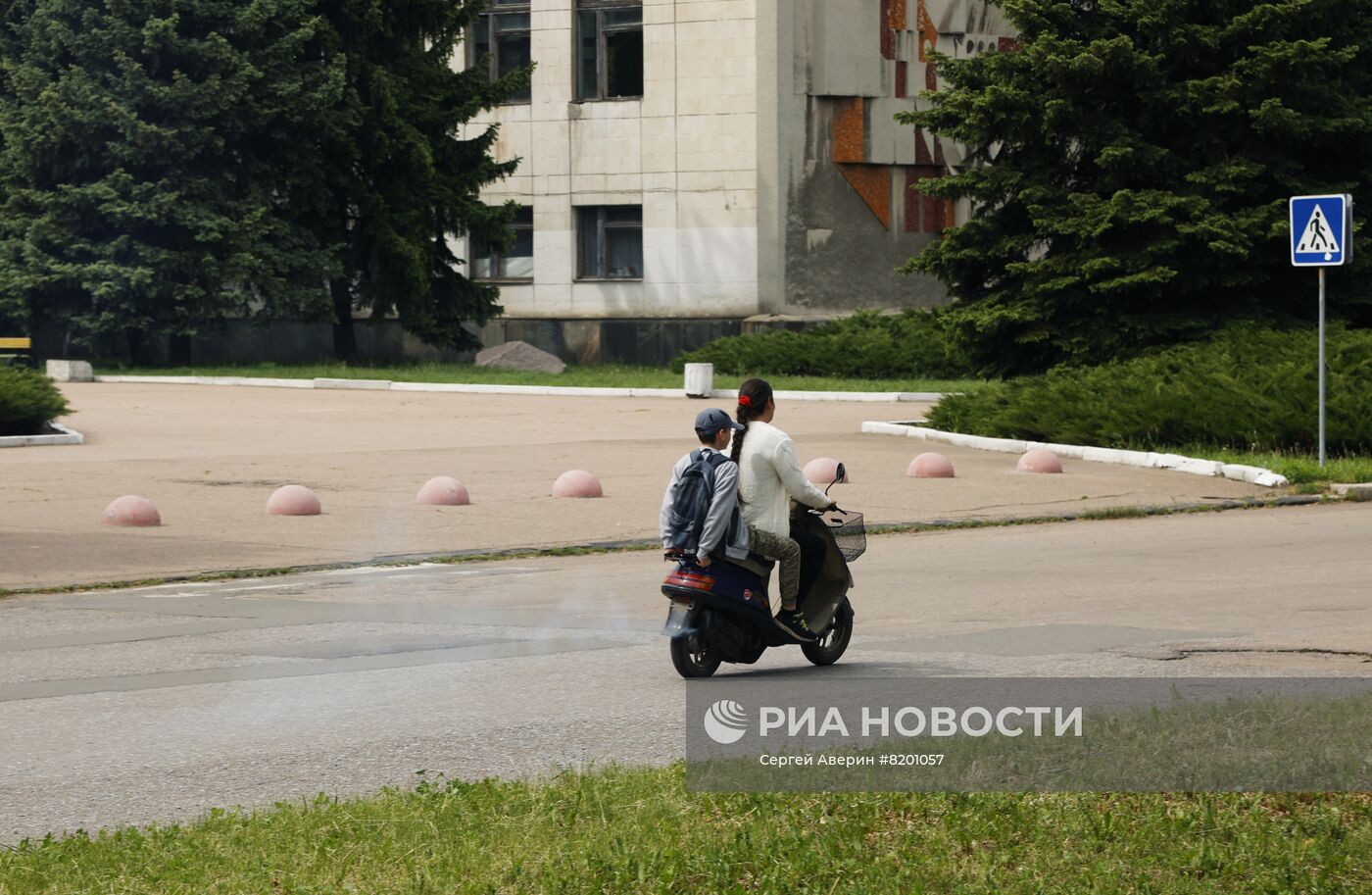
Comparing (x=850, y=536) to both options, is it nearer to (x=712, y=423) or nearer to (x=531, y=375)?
(x=712, y=423)

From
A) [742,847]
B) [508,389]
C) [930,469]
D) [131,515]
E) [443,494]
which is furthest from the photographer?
[508,389]

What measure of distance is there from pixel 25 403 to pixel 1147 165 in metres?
15.0

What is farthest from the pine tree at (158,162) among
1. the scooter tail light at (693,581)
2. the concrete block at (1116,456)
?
the scooter tail light at (693,581)

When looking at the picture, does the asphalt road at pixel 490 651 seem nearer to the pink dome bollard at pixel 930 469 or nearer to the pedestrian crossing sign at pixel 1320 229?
the pink dome bollard at pixel 930 469

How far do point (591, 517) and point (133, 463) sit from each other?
23.7 feet

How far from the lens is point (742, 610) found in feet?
33.4

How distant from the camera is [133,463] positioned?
23.3 meters

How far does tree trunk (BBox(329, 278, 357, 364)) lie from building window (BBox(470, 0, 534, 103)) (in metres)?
6.66

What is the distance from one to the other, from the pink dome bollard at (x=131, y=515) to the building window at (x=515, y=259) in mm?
32803

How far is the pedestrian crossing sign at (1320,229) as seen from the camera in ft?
70.1

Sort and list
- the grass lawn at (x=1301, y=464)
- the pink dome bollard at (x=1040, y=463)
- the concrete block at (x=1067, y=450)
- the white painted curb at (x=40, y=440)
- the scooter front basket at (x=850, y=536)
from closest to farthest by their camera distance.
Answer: the scooter front basket at (x=850, y=536)
the grass lawn at (x=1301, y=464)
the pink dome bollard at (x=1040, y=463)
the concrete block at (x=1067, y=450)
the white painted curb at (x=40, y=440)

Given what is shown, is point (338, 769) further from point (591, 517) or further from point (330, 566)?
point (591, 517)

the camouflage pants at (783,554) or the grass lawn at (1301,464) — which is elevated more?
the camouflage pants at (783,554)

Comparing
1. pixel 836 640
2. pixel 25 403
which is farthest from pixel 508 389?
pixel 836 640
